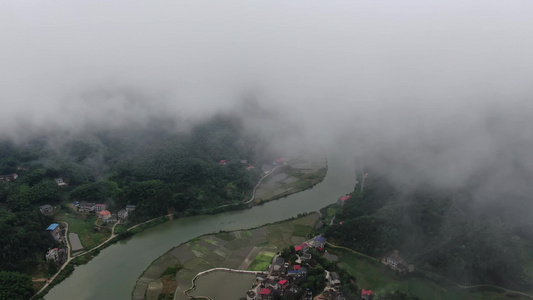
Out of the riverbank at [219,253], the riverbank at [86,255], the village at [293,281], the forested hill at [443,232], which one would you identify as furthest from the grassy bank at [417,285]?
the riverbank at [86,255]

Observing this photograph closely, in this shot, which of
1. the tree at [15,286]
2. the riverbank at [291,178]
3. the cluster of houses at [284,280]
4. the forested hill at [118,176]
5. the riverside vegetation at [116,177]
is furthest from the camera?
the riverbank at [291,178]

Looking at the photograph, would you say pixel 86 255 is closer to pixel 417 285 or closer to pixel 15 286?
pixel 15 286

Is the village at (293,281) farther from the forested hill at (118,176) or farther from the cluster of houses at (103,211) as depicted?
the cluster of houses at (103,211)

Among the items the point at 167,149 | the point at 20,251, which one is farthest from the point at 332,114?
the point at 20,251

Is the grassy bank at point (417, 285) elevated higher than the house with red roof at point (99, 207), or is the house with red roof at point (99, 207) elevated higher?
the house with red roof at point (99, 207)

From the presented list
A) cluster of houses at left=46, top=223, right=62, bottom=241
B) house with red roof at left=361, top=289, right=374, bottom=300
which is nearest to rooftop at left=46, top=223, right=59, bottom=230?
cluster of houses at left=46, top=223, right=62, bottom=241

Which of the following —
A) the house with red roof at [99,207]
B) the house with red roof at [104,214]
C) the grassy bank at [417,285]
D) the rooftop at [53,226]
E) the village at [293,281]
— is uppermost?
the rooftop at [53,226]
